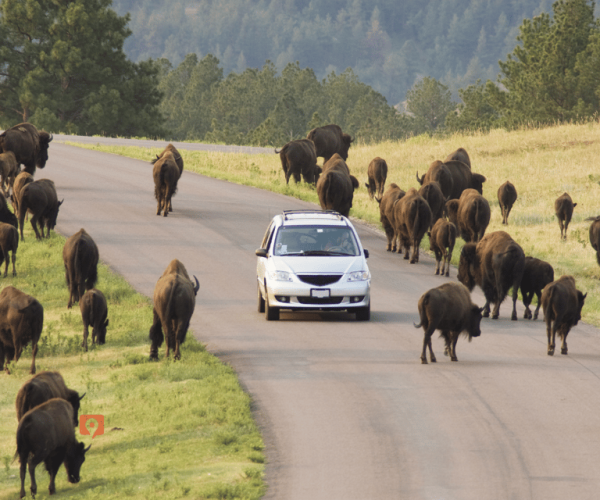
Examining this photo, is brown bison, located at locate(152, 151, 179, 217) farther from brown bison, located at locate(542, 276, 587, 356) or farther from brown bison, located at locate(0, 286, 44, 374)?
brown bison, located at locate(542, 276, 587, 356)

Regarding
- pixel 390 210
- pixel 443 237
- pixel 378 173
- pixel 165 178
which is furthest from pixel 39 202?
pixel 378 173

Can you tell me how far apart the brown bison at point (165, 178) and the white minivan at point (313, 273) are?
9.24m

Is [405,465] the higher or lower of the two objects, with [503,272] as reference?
lower

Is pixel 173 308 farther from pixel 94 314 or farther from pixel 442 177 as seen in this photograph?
pixel 442 177

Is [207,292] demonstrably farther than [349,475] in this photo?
Yes

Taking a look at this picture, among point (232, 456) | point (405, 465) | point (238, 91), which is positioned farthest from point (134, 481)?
point (238, 91)

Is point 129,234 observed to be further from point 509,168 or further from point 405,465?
point 509,168

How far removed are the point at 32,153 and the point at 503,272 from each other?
16.9 meters

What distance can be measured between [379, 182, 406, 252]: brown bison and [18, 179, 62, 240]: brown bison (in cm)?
761

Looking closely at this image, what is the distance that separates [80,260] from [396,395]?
293 inches

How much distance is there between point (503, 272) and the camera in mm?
17031

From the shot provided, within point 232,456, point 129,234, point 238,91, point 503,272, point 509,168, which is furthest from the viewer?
point 238,91

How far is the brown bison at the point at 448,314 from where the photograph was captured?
44.6 ft

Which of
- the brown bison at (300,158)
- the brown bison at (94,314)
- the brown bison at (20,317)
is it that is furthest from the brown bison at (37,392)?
the brown bison at (300,158)
